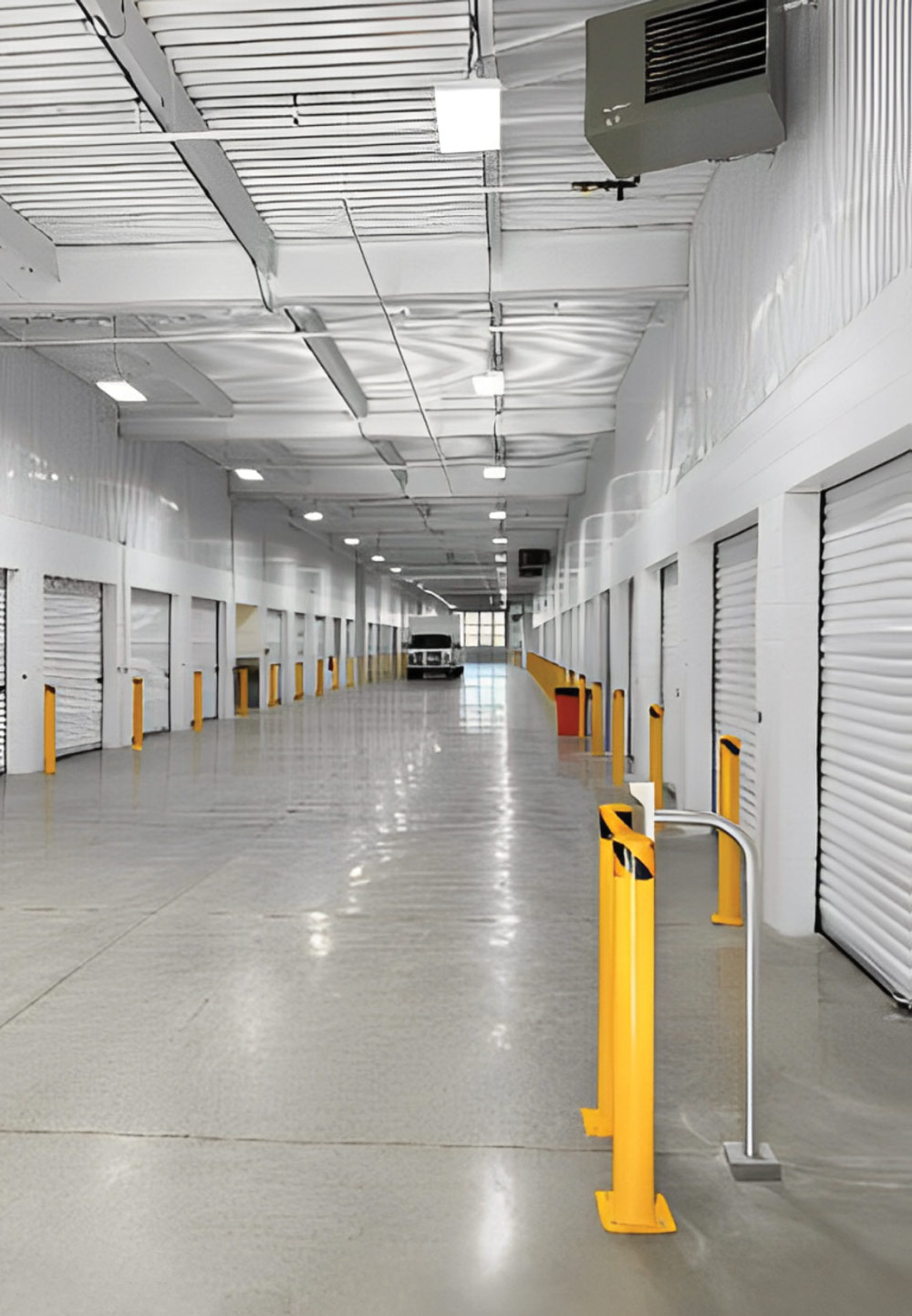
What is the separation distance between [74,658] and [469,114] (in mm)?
11314

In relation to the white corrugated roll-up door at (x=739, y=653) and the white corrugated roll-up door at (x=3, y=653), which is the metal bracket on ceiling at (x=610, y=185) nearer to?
the white corrugated roll-up door at (x=739, y=653)

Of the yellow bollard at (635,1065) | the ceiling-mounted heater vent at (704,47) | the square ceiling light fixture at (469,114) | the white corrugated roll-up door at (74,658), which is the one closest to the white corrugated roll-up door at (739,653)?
the ceiling-mounted heater vent at (704,47)

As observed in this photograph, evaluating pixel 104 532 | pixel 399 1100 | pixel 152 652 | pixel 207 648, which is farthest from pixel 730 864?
pixel 207 648

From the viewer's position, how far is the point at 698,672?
31.6 feet

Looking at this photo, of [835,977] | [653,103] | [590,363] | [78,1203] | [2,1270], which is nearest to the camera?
[2,1270]

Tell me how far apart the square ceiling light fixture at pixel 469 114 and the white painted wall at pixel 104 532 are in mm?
8475

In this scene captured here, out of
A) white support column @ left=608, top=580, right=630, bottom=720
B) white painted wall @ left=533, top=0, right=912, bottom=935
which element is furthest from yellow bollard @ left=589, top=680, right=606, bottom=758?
white painted wall @ left=533, top=0, right=912, bottom=935

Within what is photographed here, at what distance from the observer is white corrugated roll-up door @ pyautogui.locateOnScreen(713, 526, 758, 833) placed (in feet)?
26.2

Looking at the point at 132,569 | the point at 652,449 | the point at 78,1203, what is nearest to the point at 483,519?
the point at 132,569

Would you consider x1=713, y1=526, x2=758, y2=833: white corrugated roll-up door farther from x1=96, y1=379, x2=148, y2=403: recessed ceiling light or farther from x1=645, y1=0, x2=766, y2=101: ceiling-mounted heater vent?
x1=96, y1=379, x2=148, y2=403: recessed ceiling light

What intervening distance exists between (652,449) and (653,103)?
6670 mm

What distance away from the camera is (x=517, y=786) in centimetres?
1262

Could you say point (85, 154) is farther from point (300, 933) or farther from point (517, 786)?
point (517, 786)

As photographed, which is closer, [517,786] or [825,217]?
[825,217]
